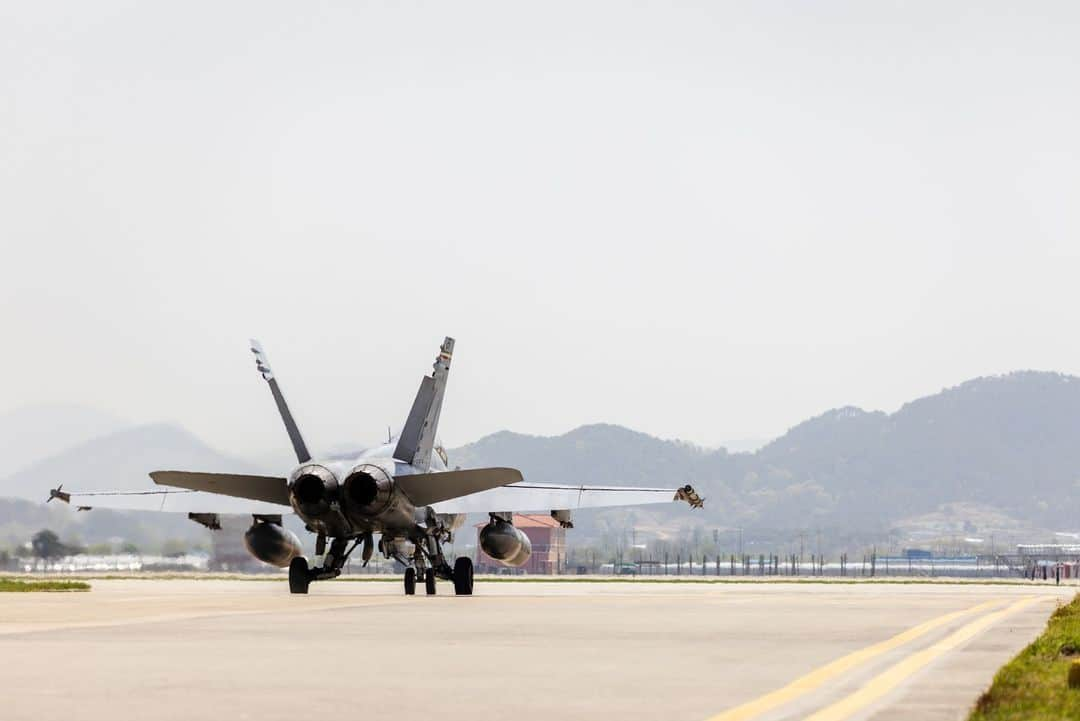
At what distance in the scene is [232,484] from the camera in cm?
3741

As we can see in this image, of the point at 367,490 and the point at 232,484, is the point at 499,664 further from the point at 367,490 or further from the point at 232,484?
the point at 232,484

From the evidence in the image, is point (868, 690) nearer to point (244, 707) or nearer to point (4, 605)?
point (244, 707)

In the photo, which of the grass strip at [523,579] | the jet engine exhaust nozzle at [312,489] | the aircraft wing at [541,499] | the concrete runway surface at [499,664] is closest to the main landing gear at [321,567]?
the aircraft wing at [541,499]

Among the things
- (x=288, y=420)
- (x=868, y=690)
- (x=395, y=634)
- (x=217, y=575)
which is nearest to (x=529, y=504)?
(x=288, y=420)

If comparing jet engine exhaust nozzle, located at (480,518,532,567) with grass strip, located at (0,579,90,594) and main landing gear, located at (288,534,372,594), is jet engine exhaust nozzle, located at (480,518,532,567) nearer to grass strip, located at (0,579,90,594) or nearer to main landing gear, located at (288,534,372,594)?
main landing gear, located at (288,534,372,594)

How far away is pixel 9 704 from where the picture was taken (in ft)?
36.8

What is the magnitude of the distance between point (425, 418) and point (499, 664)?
2571 centimetres

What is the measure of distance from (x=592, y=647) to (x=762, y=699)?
5616mm

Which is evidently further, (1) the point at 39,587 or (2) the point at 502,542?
(1) the point at 39,587

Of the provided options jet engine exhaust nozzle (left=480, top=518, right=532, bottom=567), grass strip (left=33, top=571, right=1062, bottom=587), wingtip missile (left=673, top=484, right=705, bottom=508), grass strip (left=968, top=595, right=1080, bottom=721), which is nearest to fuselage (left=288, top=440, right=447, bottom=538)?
jet engine exhaust nozzle (left=480, top=518, right=532, bottom=567)

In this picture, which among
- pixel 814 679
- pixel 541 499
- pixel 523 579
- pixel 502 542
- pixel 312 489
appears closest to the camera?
pixel 814 679

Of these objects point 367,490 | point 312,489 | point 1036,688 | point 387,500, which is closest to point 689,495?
point 387,500

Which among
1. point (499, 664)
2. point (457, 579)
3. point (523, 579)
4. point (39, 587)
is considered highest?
point (457, 579)

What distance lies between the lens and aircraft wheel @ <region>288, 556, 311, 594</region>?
39.9 metres
